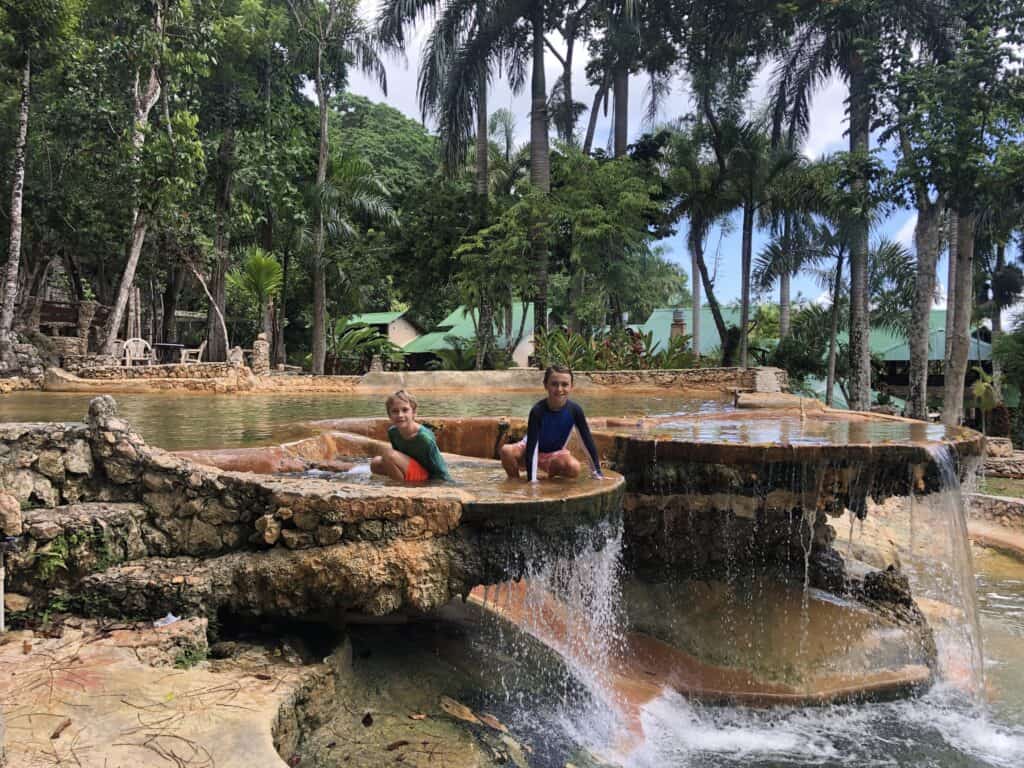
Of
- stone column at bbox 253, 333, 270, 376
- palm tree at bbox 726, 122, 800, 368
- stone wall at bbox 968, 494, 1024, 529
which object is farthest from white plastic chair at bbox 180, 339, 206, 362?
stone wall at bbox 968, 494, 1024, 529

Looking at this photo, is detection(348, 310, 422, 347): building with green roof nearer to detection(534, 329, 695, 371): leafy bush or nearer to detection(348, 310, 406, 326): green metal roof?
detection(348, 310, 406, 326): green metal roof

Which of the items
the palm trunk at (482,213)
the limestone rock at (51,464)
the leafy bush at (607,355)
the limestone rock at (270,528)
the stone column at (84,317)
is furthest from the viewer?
the stone column at (84,317)

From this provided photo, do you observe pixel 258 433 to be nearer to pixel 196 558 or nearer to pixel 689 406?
pixel 196 558

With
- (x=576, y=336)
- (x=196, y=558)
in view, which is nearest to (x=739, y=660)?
(x=196, y=558)

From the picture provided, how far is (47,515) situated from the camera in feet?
13.7

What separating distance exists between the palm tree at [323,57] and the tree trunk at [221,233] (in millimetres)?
2951

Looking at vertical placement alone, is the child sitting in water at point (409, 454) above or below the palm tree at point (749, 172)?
below

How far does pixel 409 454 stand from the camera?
5.35 meters

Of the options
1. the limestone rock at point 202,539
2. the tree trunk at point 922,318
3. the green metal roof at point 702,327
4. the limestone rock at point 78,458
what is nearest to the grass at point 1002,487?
the tree trunk at point 922,318

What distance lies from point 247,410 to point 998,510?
12.3 m

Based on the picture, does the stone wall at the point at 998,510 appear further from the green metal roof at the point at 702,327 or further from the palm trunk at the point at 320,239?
the palm trunk at the point at 320,239

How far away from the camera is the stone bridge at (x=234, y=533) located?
4145 mm

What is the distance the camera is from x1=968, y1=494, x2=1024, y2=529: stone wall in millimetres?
11852

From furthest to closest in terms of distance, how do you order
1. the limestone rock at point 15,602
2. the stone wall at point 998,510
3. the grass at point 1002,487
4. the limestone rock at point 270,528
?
the grass at point 1002,487 < the stone wall at point 998,510 < the limestone rock at point 270,528 < the limestone rock at point 15,602
